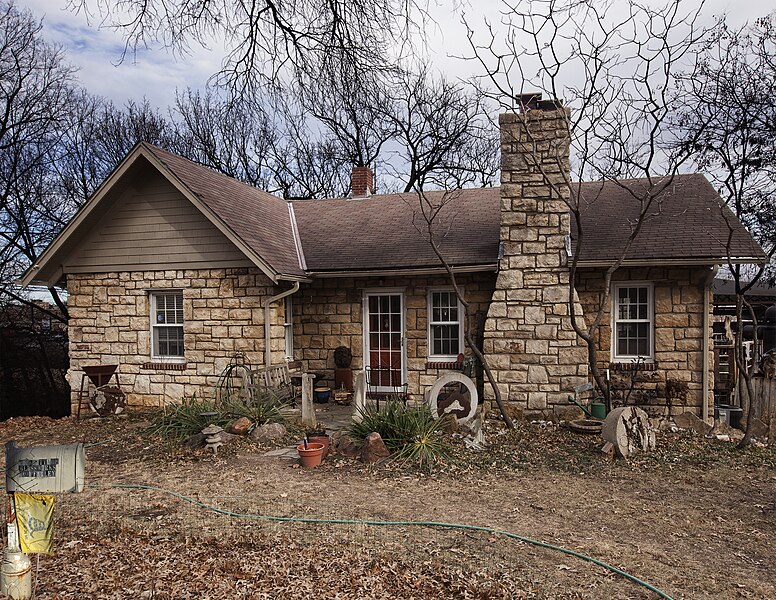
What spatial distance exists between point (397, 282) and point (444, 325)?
4.32 ft

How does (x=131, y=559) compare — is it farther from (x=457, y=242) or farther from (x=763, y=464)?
(x=457, y=242)

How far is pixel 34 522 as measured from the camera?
159 inches

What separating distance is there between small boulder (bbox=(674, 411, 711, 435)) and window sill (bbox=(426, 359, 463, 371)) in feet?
13.0

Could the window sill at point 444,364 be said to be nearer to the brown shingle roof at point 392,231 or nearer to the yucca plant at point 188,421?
the brown shingle roof at point 392,231

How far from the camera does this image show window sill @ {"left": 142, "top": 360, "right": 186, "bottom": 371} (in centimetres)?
1241

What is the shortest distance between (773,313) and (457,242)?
773 cm

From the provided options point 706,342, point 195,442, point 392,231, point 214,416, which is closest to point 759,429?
point 706,342

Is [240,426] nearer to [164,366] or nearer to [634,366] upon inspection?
[164,366]

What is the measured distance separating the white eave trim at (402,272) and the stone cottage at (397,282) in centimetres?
3

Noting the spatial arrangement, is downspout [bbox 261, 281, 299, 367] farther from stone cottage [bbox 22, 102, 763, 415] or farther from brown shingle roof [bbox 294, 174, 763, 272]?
brown shingle roof [bbox 294, 174, 763, 272]

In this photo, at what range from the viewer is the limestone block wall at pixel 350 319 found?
41.2 feet

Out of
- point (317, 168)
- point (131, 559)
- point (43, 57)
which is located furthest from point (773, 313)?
point (43, 57)

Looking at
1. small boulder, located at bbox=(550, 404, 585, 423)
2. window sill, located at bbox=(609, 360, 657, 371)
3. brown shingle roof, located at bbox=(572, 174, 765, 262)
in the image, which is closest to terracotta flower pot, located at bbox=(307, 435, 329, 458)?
small boulder, located at bbox=(550, 404, 585, 423)

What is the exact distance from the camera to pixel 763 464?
8055 mm
